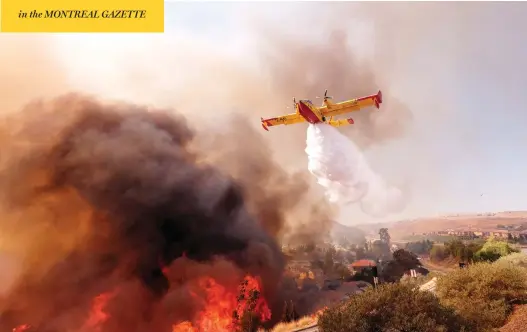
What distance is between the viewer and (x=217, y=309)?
13.9m

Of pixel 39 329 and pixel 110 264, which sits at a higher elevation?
pixel 110 264

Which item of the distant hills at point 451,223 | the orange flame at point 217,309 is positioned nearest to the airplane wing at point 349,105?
the distant hills at point 451,223

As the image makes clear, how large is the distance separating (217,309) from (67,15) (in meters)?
12.8

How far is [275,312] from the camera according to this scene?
1525 centimetres

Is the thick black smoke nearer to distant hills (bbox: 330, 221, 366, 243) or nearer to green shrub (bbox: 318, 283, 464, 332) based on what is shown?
distant hills (bbox: 330, 221, 366, 243)

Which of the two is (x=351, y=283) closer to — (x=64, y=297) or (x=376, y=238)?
(x=376, y=238)

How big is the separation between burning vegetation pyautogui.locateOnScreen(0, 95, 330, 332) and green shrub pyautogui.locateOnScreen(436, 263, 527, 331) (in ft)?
23.2

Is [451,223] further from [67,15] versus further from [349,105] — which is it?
[67,15]

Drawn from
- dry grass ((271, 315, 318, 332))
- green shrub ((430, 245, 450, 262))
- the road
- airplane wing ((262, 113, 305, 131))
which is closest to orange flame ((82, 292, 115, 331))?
dry grass ((271, 315, 318, 332))

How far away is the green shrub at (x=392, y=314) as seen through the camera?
9.19 metres

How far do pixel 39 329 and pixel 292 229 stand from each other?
1142cm

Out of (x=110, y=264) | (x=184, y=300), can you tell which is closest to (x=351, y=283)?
(x=184, y=300)

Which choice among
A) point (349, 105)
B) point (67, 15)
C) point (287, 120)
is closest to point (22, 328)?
point (67, 15)

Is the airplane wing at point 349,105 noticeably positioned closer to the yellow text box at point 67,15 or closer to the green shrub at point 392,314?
the green shrub at point 392,314
